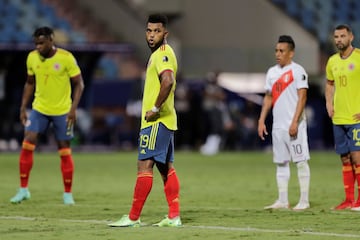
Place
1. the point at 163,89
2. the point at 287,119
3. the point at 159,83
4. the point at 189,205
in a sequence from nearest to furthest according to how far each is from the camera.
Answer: the point at 163,89
the point at 159,83
the point at 287,119
the point at 189,205

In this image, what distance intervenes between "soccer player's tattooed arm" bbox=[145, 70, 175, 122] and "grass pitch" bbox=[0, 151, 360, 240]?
1217 millimetres

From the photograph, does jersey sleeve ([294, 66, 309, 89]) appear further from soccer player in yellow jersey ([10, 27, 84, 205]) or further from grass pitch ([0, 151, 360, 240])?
soccer player in yellow jersey ([10, 27, 84, 205])

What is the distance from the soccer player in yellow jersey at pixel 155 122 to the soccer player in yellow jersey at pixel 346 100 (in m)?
2.93

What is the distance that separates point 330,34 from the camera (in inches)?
1419

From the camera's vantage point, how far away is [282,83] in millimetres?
13062

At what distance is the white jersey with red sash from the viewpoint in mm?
12984

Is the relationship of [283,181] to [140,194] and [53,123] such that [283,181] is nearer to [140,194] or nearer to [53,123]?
[140,194]

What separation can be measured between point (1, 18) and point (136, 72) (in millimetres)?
4783

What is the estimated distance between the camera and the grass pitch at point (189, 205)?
395 inches

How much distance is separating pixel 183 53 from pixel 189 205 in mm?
21589

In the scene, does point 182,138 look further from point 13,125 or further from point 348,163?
point 348,163

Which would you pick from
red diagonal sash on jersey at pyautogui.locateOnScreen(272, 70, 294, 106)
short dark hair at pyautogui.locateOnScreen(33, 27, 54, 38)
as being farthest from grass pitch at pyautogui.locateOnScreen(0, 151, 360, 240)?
short dark hair at pyautogui.locateOnScreen(33, 27, 54, 38)

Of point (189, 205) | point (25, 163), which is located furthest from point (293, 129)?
point (25, 163)

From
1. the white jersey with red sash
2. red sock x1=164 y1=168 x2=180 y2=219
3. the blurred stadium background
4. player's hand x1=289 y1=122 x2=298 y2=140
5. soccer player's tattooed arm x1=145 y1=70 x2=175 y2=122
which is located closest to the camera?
soccer player's tattooed arm x1=145 y1=70 x2=175 y2=122
